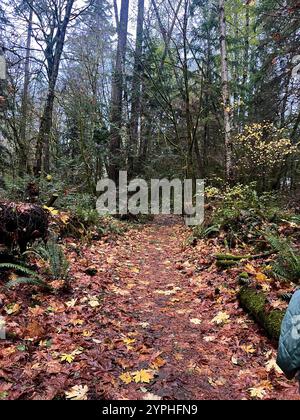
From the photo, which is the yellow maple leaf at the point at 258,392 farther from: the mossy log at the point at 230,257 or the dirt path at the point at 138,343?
the mossy log at the point at 230,257

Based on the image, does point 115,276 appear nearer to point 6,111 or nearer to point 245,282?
point 245,282

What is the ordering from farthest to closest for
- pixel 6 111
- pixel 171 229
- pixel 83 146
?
1. pixel 171 229
2. pixel 83 146
3. pixel 6 111

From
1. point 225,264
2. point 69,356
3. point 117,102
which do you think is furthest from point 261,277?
point 117,102

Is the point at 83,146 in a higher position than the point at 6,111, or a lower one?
lower

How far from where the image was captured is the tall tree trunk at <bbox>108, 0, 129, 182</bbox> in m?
12.5

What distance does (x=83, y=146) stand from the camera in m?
10.8

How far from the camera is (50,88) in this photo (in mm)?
10391

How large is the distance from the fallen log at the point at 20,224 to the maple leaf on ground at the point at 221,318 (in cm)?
289

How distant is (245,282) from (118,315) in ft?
6.19

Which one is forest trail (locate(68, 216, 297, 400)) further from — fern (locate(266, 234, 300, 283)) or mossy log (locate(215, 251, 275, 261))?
fern (locate(266, 234, 300, 283))

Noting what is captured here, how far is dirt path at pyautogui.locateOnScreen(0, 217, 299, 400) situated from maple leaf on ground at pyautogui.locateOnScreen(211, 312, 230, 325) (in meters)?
0.01

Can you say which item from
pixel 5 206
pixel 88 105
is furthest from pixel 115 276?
pixel 88 105

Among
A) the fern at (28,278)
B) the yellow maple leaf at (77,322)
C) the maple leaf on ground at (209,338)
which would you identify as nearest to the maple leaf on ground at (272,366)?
the maple leaf on ground at (209,338)

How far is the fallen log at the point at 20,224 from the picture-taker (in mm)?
4586
